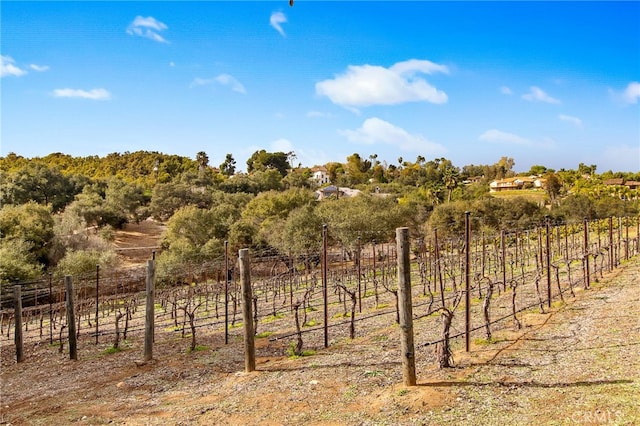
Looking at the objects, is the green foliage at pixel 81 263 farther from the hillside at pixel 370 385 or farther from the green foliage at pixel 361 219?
the hillside at pixel 370 385

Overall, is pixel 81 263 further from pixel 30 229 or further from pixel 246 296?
pixel 246 296

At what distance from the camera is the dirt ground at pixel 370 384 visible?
6129mm

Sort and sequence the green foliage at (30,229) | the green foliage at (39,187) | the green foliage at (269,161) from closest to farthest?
the green foliage at (30,229)
the green foliage at (39,187)
the green foliage at (269,161)

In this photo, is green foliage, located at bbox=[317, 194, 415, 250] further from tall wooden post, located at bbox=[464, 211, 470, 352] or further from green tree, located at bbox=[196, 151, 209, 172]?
green tree, located at bbox=[196, 151, 209, 172]

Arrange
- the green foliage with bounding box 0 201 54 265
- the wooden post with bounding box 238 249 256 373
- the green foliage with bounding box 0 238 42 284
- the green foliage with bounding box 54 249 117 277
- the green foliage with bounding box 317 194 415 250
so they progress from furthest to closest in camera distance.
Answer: the green foliage with bounding box 317 194 415 250, the green foliage with bounding box 0 201 54 265, the green foliage with bounding box 54 249 117 277, the green foliage with bounding box 0 238 42 284, the wooden post with bounding box 238 249 256 373

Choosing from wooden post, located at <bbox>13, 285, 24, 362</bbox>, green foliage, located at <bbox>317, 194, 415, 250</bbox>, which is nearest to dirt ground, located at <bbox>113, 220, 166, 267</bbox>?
green foliage, located at <bbox>317, 194, 415, 250</bbox>

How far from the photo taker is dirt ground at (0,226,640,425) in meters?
6.13

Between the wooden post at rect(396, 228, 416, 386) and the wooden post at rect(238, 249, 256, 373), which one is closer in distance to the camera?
the wooden post at rect(396, 228, 416, 386)

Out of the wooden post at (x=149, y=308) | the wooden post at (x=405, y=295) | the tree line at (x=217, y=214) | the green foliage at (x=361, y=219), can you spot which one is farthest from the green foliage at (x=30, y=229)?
the wooden post at (x=405, y=295)

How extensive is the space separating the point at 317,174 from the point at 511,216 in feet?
228

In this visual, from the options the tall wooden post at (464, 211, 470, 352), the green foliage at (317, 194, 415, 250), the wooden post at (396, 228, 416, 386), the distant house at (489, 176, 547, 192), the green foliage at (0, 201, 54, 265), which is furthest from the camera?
the distant house at (489, 176, 547, 192)

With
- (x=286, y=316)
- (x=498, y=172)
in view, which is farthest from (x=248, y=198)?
(x=498, y=172)

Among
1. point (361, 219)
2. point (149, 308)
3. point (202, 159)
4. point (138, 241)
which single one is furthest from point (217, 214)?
point (202, 159)

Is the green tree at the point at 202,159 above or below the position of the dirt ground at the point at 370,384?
above
